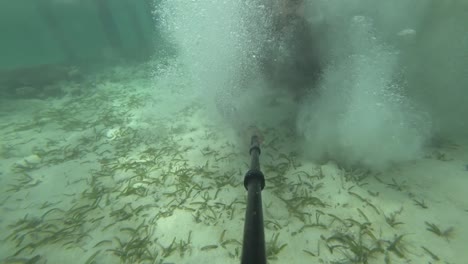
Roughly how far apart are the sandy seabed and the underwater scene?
1.0 inches

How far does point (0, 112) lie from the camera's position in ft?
38.0

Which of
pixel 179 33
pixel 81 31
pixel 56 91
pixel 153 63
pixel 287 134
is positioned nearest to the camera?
pixel 287 134

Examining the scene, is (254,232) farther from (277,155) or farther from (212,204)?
(277,155)

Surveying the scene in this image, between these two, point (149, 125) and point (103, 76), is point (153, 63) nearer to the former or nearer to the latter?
point (103, 76)

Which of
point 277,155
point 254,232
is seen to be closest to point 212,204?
point 277,155

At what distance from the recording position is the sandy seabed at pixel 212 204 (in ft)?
11.1

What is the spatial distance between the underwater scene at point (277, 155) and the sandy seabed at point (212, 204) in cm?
3

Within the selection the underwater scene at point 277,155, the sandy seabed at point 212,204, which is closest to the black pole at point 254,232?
the underwater scene at point 277,155

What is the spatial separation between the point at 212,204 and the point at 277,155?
6.22 feet

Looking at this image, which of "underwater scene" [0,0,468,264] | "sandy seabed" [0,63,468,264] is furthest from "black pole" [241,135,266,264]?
"sandy seabed" [0,63,468,264]

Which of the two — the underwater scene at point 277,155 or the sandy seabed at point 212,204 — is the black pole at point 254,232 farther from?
the sandy seabed at point 212,204

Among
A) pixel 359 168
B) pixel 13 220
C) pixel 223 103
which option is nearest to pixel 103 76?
pixel 223 103

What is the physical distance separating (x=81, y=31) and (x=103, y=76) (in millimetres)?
158608

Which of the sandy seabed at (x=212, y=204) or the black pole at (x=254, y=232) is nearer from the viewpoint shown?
the black pole at (x=254, y=232)
